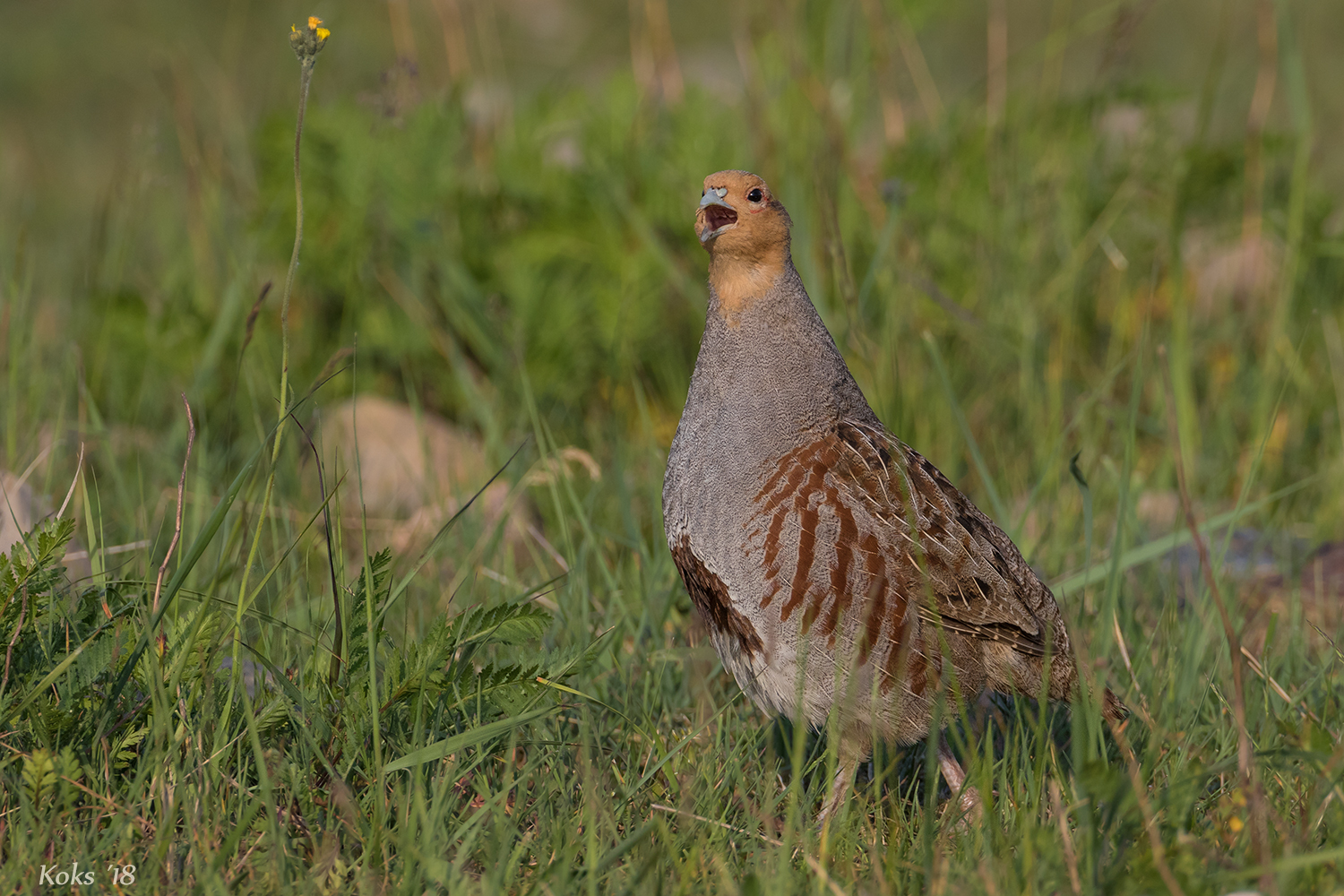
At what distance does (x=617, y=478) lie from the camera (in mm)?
3912

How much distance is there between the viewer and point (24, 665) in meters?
2.57

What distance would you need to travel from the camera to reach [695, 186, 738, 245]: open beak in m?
2.89

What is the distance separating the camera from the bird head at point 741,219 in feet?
9.50

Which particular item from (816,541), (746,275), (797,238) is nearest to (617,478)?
(746,275)

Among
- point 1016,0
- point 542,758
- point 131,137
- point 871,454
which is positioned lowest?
point 542,758

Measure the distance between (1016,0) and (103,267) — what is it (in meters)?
11.8

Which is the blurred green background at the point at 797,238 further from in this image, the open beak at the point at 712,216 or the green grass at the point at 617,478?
the open beak at the point at 712,216

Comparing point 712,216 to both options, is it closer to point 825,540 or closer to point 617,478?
point 825,540

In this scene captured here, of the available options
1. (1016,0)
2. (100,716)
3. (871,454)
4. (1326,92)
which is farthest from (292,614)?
(1016,0)

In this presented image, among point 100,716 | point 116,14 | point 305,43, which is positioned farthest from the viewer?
point 116,14

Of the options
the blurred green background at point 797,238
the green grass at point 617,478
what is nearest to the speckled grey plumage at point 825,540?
the green grass at point 617,478

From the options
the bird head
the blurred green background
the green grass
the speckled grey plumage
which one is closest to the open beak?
the bird head

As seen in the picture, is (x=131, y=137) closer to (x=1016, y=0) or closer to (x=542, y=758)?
(x=542, y=758)

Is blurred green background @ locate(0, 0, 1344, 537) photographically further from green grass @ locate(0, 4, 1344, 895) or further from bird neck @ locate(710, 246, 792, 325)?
bird neck @ locate(710, 246, 792, 325)
